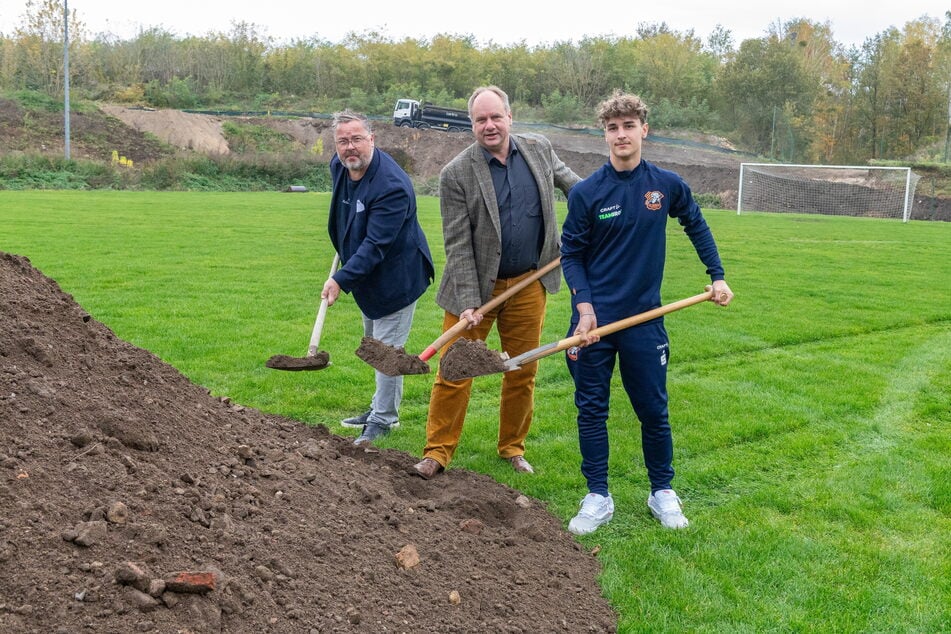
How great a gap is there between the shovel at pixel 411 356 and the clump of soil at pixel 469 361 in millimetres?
136

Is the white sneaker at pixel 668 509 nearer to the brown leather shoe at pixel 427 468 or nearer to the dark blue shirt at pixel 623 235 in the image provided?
the dark blue shirt at pixel 623 235

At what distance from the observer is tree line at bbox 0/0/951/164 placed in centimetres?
5409

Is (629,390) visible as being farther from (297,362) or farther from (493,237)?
A: (297,362)

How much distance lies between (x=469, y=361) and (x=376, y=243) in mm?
1167

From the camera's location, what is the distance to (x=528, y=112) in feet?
207

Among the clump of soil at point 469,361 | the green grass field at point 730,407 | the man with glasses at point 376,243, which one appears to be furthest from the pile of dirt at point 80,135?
the clump of soil at point 469,361

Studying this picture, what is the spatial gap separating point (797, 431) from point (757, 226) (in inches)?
762

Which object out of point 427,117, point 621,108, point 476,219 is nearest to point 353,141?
point 476,219

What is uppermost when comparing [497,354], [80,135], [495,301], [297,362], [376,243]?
[80,135]

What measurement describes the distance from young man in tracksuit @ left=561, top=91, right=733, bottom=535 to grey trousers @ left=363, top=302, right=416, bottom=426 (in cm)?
149

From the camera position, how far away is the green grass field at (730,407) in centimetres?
371

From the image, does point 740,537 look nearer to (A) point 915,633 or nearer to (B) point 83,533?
(A) point 915,633

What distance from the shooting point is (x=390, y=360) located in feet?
14.9

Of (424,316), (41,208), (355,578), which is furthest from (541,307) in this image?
(41,208)
